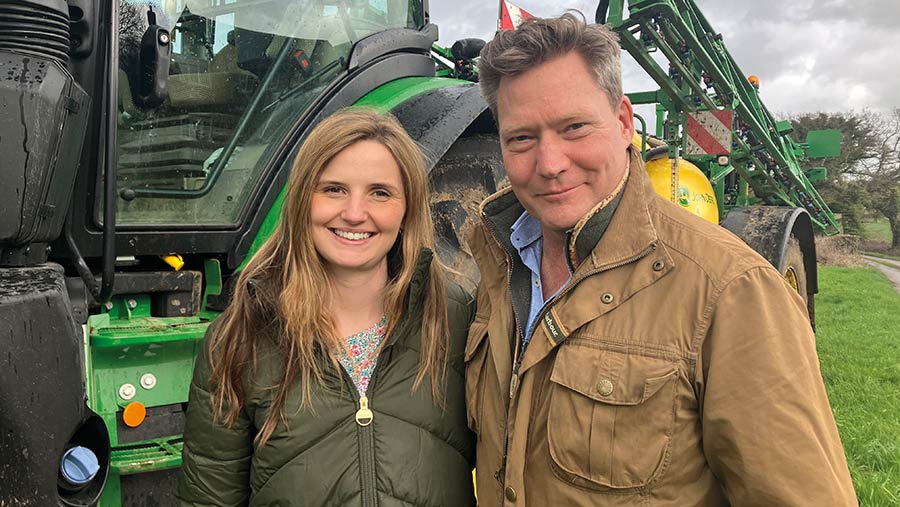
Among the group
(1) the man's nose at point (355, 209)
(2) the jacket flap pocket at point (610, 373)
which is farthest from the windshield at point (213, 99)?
(2) the jacket flap pocket at point (610, 373)

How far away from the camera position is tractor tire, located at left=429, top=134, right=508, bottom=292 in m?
2.64

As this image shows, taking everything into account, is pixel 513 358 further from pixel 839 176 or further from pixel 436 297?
pixel 839 176

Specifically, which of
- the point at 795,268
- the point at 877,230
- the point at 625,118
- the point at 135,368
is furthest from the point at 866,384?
the point at 877,230

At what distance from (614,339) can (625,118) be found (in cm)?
50

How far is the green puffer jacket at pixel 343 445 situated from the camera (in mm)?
1439

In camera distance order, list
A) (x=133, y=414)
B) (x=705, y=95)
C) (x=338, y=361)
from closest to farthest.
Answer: (x=338, y=361), (x=133, y=414), (x=705, y=95)

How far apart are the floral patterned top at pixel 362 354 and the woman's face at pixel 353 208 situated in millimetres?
159

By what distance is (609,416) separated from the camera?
47.6 inches

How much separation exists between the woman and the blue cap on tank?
26cm

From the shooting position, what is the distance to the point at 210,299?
7.72ft

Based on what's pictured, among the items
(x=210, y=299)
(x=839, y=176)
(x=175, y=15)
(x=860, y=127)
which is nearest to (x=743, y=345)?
(x=210, y=299)

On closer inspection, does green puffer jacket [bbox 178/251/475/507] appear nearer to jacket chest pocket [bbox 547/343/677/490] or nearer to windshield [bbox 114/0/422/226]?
jacket chest pocket [bbox 547/343/677/490]

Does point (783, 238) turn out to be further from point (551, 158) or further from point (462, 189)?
point (551, 158)

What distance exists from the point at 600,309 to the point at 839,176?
1198 inches
